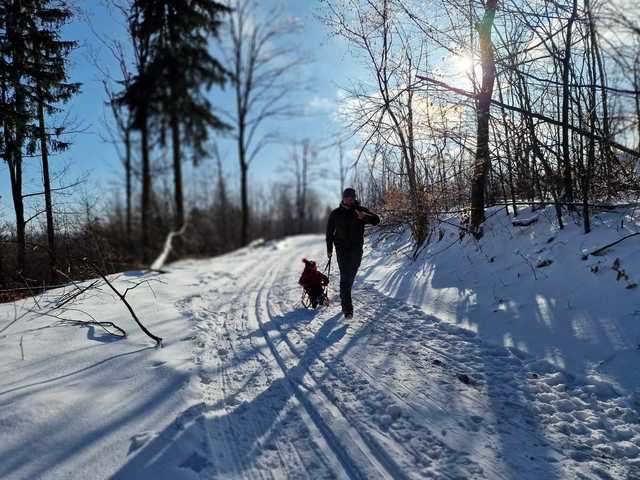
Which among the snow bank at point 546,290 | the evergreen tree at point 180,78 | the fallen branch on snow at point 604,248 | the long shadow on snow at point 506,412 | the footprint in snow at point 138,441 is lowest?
the long shadow on snow at point 506,412

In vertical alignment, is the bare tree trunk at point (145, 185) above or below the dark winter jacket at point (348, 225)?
above

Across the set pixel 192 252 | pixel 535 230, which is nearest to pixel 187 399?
pixel 535 230

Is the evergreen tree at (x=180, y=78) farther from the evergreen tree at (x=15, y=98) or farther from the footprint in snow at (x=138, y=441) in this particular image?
the footprint in snow at (x=138, y=441)

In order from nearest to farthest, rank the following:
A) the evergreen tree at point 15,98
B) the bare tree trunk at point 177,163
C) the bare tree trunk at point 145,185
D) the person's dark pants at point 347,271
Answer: the evergreen tree at point 15,98
the person's dark pants at point 347,271
the bare tree trunk at point 145,185
the bare tree trunk at point 177,163

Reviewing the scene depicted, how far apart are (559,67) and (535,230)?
2.75m

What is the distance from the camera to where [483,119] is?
6906 mm

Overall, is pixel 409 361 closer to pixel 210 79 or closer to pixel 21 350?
pixel 21 350

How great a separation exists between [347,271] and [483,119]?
159 inches

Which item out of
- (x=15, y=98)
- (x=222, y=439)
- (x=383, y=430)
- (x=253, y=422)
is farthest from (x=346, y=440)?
(x=15, y=98)

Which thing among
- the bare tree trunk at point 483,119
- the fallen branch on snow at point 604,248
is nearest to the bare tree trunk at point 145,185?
the bare tree trunk at point 483,119

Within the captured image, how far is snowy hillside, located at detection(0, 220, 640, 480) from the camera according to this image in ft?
8.29

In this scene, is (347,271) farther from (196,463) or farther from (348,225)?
(196,463)

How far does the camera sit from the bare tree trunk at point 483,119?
6451 millimetres

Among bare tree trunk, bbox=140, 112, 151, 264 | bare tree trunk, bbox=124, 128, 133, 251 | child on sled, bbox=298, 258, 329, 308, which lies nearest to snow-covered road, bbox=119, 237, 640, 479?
child on sled, bbox=298, 258, 329, 308
